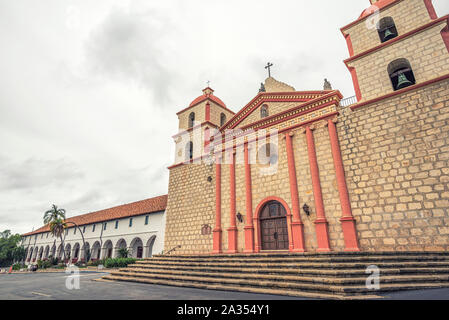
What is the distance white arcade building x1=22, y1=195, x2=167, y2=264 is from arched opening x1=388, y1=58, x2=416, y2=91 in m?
21.1

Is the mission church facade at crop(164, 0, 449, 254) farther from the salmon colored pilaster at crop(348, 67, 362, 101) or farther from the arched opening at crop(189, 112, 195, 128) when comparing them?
the arched opening at crop(189, 112, 195, 128)

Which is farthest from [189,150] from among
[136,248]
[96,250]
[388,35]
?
[96,250]

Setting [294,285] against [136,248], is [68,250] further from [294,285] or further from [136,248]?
[294,285]

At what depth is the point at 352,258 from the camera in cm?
839

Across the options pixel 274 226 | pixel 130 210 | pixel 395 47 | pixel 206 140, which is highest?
pixel 395 47

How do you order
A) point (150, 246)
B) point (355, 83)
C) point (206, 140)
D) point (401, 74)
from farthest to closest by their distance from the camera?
point (150, 246) < point (206, 140) < point (355, 83) < point (401, 74)

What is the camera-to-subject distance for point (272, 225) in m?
13.0

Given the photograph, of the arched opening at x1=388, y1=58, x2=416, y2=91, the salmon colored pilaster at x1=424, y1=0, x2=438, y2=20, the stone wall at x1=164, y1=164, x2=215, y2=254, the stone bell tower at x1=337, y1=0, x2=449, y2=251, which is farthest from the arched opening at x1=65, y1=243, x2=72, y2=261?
the salmon colored pilaster at x1=424, y1=0, x2=438, y2=20

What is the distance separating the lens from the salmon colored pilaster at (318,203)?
10.9 metres

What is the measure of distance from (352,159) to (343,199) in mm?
1863

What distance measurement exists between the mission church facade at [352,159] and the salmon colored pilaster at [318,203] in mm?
45

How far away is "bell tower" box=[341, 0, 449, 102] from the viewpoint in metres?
10.6
